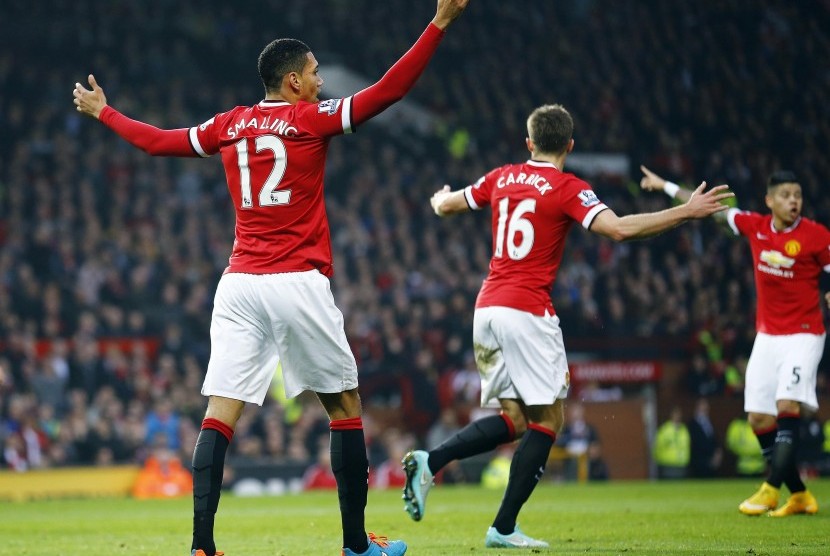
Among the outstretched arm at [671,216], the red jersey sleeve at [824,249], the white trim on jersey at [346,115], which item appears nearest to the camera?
the white trim on jersey at [346,115]

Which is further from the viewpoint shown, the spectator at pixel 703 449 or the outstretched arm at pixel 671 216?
the spectator at pixel 703 449

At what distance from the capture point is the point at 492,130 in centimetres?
2758

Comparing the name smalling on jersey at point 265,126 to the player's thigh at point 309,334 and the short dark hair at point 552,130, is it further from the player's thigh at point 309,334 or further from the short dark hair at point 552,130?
the short dark hair at point 552,130

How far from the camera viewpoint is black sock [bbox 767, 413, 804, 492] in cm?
925

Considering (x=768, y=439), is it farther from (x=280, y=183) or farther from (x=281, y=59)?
(x=281, y=59)

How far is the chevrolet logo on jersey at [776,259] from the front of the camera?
9531mm

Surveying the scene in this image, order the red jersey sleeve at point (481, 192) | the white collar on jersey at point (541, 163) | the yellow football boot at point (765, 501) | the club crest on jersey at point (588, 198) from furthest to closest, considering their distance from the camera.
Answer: the yellow football boot at point (765, 501) < the red jersey sleeve at point (481, 192) < the white collar on jersey at point (541, 163) < the club crest on jersey at point (588, 198)

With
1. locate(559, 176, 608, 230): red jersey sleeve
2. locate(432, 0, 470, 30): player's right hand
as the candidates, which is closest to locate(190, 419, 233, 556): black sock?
locate(432, 0, 470, 30): player's right hand

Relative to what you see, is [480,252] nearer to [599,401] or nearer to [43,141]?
[599,401]

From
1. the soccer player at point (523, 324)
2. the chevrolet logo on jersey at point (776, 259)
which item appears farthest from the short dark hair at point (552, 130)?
the chevrolet logo on jersey at point (776, 259)

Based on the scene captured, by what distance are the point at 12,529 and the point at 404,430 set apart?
10.1 m

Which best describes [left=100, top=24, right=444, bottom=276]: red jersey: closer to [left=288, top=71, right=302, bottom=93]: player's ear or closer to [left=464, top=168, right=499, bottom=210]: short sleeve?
[left=288, top=71, right=302, bottom=93]: player's ear

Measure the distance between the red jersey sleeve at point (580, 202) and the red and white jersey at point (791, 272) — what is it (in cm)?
279

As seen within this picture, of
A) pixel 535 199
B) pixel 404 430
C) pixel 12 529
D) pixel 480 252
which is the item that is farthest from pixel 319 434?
pixel 535 199
